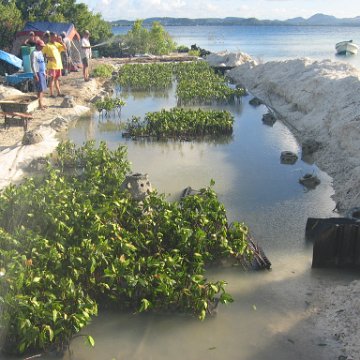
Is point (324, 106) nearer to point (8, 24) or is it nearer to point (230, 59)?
point (230, 59)

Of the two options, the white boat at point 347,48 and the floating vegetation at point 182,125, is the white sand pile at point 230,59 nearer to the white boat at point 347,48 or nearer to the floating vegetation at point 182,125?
the floating vegetation at point 182,125

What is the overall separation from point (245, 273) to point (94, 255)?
2355 millimetres

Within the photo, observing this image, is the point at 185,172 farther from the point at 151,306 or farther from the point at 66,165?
the point at 151,306

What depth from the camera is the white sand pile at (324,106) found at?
34.1 feet

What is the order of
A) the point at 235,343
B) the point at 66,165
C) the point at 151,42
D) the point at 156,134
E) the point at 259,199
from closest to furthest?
the point at 235,343, the point at 259,199, the point at 66,165, the point at 156,134, the point at 151,42

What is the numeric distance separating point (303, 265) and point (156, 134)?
785cm

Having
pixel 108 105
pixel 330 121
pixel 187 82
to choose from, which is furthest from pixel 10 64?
pixel 330 121

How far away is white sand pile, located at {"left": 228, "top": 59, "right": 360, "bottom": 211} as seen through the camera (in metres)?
10.4

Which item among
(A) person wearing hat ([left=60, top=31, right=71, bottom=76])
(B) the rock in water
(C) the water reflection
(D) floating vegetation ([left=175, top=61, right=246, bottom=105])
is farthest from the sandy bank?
(D) floating vegetation ([left=175, top=61, right=246, bottom=105])

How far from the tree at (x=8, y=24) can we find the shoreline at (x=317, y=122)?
645 cm

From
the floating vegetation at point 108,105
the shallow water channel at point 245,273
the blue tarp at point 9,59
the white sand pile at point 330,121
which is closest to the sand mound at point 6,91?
the floating vegetation at point 108,105

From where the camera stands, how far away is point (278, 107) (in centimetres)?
1892

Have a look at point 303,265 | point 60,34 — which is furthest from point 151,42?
point 303,265

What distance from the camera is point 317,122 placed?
14.6m
